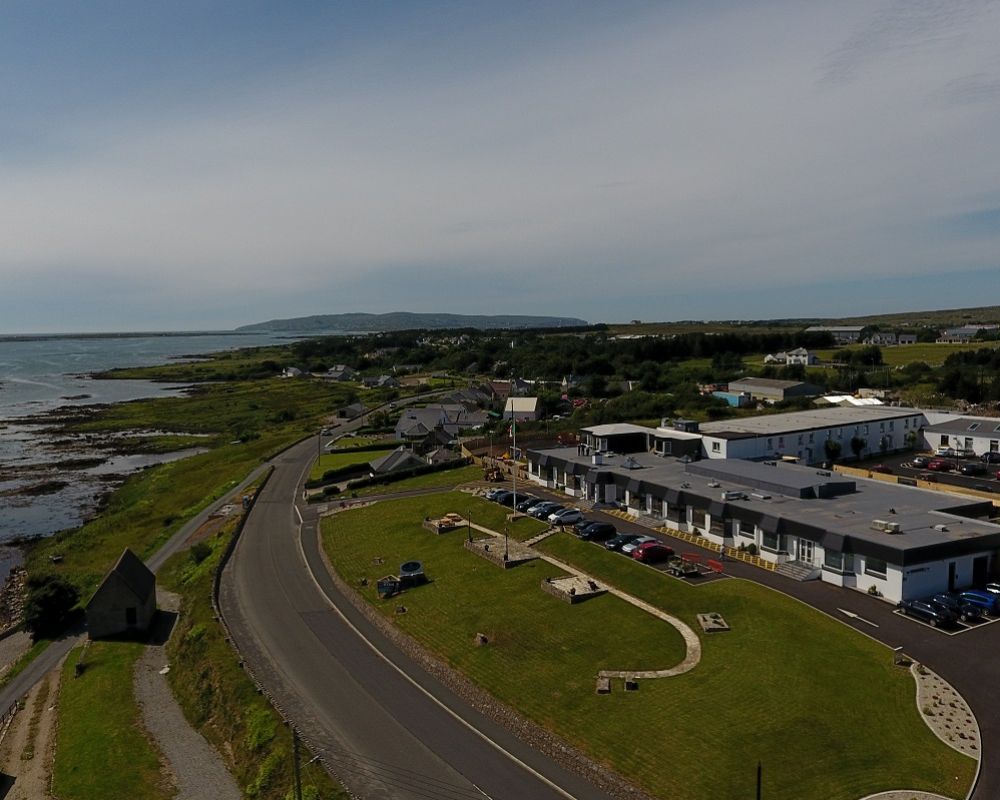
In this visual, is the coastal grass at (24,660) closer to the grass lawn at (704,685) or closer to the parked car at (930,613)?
the grass lawn at (704,685)

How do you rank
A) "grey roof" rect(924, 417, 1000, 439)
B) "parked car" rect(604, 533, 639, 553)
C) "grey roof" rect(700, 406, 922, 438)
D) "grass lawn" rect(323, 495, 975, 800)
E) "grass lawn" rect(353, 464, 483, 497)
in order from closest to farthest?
"grass lawn" rect(323, 495, 975, 800), "parked car" rect(604, 533, 639, 553), "grey roof" rect(700, 406, 922, 438), "grass lawn" rect(353, 464, 483, 497), "grey roof" rect(924, 417, 1000, 439)

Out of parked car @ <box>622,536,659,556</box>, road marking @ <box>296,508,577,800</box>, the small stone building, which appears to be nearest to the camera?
road marking @ <box>296,508,577,800</box>

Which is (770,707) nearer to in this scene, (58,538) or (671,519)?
(671,519)

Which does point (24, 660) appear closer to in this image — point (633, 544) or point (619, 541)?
point (619, 541)

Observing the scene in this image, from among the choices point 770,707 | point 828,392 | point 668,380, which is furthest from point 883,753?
point 668,380

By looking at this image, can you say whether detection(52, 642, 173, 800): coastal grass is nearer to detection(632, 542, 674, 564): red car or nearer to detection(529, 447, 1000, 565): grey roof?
detection(632, 542, 674, 564): red car

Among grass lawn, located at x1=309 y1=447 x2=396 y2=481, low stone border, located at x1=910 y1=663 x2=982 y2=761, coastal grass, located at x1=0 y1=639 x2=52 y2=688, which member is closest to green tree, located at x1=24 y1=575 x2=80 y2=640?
coastal grass, located at x1=0 y1=639 x2=52 y2=688
